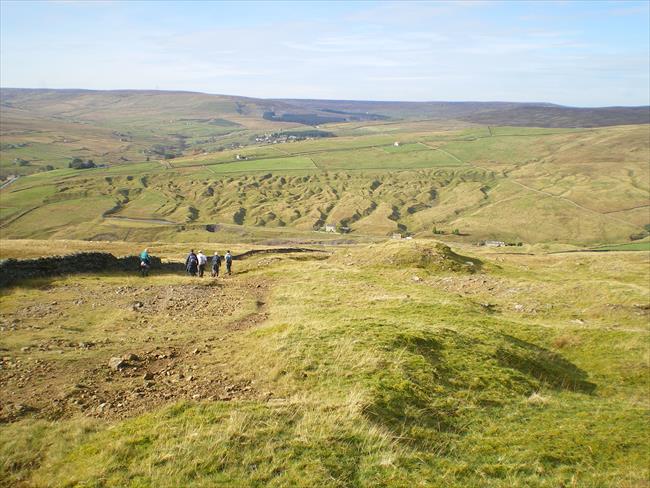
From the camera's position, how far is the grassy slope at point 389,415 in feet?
35.6

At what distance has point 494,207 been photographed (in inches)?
6688

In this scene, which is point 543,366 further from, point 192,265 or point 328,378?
point 192,265

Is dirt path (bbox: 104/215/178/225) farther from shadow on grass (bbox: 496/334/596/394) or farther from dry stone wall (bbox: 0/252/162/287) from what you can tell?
shadow on grass (bbox: 496/334/596/394)

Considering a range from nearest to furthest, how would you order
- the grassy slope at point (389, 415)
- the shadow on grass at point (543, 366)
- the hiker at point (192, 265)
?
the grassy slope at point (389, 415) < the shadow on grass at point (543, 366) < the hiker at point (192, 265)

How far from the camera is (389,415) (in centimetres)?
1366

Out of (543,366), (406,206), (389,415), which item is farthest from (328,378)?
(406,206)

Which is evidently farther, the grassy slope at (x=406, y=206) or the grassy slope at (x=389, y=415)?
the grassy slope at (x=406, y=206)

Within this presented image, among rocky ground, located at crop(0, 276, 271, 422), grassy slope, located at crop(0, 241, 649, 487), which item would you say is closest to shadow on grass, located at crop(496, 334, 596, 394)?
grassy slope, located at crop(0, 241, 649, 487)

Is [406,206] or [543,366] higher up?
[543,366]

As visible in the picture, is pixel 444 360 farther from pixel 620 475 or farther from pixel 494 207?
pixel 494 207

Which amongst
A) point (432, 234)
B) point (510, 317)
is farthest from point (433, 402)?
point (432, 234)

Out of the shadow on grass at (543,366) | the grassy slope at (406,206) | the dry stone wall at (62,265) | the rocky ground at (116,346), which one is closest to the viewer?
the rocky ground at (116,346)

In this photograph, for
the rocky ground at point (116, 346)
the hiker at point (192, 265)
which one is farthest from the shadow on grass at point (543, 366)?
the hiker at point (192, 265)

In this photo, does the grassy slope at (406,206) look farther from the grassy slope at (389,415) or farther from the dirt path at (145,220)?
the grassy slope at (389,415)
